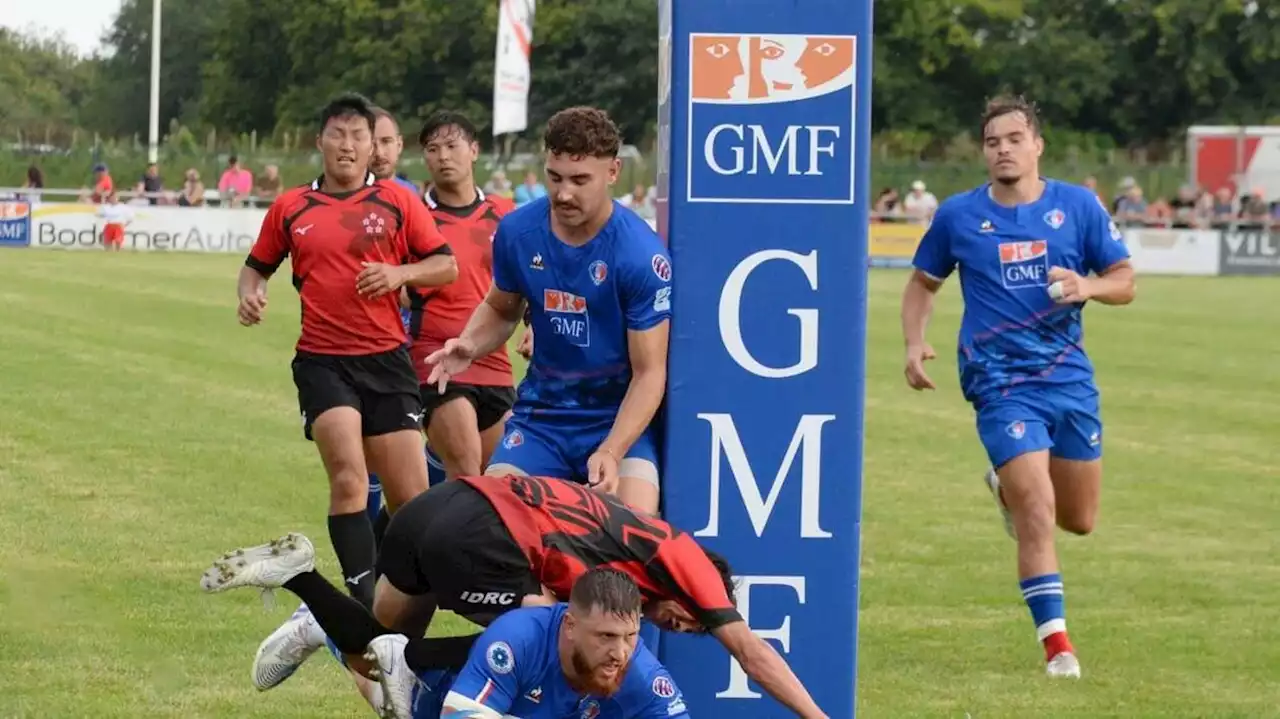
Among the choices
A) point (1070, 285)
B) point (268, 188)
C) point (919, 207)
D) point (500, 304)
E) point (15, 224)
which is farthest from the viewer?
point (919, 207)

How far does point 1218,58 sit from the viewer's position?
71.2m

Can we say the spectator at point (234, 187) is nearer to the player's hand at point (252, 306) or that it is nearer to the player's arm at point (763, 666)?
the player's hand at point (252, 306)

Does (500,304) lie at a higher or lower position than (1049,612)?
higher

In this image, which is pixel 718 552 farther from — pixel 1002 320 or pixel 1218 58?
pixel 1218 58

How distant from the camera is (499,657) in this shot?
624 cm

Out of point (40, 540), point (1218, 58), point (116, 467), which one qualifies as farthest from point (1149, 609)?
point (1218, 58)

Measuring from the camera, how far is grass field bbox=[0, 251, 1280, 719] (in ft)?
27.2

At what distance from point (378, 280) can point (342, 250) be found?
1.07 feet

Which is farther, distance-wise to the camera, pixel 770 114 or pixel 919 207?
pixel 919 207

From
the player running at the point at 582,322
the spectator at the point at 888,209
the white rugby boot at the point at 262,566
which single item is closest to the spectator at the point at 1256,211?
the spectator at the point at 888,209

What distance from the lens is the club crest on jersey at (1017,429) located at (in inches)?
353

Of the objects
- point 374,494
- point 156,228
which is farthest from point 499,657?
point 156,228

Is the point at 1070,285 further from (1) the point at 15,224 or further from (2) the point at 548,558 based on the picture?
(1) the point at 15,224

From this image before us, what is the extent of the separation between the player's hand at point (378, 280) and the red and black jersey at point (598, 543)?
253 cm
